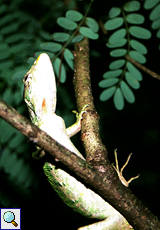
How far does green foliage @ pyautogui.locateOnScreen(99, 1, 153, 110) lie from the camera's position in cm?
252

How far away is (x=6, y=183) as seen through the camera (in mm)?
3256

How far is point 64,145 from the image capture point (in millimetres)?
2227

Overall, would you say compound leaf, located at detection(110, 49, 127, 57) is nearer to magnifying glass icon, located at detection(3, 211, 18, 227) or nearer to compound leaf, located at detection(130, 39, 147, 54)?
compound leaf, located at detection(130, 39, 147, 54)

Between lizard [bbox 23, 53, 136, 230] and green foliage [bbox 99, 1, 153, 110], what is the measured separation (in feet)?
2.22

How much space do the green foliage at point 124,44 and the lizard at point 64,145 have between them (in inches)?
26.6

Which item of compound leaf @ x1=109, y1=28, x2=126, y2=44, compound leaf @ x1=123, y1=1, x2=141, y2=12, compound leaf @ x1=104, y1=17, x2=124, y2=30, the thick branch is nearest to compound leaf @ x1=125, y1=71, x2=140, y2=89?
compound leaf @ x1=109, y1=28, x2=126, y2=44

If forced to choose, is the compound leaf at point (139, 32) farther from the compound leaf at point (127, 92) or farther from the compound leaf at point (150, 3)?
the compound leaf at point (127, 92)

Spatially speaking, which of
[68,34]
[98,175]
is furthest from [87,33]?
[98,175]

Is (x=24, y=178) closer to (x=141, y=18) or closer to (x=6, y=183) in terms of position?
(x=6, y=183)

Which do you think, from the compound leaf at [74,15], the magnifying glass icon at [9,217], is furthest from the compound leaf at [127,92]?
the magnifying glass icon at [9,217]

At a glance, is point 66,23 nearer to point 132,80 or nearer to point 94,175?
point 132,80

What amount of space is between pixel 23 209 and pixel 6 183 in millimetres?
1082

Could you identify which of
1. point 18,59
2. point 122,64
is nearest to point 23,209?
point 18,59

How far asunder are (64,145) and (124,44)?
4.31 ft
